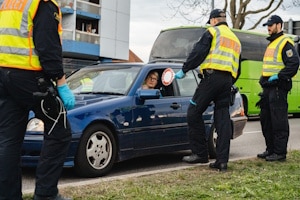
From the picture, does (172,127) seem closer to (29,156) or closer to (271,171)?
(271,171)

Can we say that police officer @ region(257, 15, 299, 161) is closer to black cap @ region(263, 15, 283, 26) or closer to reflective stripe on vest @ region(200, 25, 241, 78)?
black cap @ region(263, 15, 283, 26)

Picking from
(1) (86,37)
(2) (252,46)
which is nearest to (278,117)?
(2) (252,46)

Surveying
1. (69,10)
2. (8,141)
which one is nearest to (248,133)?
(8,141)

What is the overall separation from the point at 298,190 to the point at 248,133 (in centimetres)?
808

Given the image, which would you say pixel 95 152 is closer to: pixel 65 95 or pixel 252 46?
pixel 65 95

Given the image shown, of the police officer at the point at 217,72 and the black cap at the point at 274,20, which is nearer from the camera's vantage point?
the police officer at the point at 217,72

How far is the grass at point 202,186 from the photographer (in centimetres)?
488

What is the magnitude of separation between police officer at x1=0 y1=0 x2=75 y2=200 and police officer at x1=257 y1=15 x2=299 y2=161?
3.76 metres

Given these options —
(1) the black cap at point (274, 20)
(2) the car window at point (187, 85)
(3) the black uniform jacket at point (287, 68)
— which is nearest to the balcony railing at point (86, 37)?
(2) the car window at point (187, 85)

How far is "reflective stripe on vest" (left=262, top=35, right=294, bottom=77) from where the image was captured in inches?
289

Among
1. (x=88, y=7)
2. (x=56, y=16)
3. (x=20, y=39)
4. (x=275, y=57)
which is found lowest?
(x=275, y=57)

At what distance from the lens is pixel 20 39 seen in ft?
13.6

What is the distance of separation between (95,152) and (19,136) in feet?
6.68

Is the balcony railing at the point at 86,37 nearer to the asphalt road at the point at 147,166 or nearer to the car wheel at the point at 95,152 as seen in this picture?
the asphalt road at the point at 147,166
